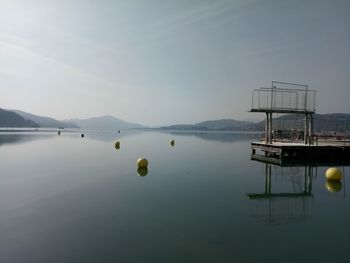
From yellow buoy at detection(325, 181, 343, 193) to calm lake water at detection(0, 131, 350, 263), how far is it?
4.9 inches

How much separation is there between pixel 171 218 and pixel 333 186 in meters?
13.4

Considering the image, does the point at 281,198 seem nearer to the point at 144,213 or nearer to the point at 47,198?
the point at 144,213

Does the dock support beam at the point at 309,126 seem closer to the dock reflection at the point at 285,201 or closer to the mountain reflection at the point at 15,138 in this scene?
the dock reflection at the point at 285,201

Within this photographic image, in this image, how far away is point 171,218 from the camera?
12852 mm

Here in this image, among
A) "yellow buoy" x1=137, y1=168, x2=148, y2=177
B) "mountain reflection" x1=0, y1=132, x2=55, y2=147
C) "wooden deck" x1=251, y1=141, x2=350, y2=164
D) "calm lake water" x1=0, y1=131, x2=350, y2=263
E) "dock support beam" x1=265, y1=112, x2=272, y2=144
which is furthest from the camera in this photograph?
"mountain reflection" x1=0, y1=132, x2=55, y2=147

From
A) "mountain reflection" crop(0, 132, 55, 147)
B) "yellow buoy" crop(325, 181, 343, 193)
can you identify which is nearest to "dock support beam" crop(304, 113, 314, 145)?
"yellow buoy" crop(325, 181, 343, 193)

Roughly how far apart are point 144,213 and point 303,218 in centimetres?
683

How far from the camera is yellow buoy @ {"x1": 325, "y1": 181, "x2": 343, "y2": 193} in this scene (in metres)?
19.8

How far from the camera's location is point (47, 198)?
1630 cm

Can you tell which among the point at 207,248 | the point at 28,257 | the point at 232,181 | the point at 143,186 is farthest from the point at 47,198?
the point at 232,181

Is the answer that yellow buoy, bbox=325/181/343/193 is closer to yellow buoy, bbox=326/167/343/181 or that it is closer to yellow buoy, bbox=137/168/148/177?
yellow buoy, bbox=326/167/343/181

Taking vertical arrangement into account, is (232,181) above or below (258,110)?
below

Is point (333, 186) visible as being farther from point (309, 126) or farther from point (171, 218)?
point (309, 126)

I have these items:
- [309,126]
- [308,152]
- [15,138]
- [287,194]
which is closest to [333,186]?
[287,194]
